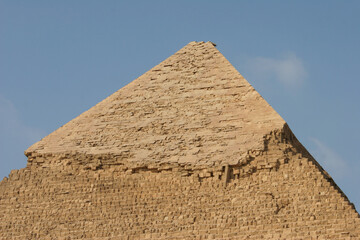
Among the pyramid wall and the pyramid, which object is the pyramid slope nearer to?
the pyramid

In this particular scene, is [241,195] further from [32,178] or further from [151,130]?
[32,178]

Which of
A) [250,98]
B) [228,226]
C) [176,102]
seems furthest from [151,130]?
[228,226]

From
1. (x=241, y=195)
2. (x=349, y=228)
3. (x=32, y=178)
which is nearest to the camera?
(x=349, y=228)

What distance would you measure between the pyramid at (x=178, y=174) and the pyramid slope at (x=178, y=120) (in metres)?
0.02

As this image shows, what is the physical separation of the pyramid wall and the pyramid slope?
30 cm

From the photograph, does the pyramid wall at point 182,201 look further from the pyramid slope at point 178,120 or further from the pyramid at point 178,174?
the pyramid slope at point 178,120

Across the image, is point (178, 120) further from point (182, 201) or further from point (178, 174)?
point (182, 201)

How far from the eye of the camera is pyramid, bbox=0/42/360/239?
14.4m

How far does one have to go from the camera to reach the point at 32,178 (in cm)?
1612

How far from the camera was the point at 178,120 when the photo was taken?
16.6 meters

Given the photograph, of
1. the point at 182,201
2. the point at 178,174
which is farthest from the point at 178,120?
the point at 182,201

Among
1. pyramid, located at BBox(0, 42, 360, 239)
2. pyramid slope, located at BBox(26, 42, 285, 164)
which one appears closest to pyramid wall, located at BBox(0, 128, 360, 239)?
pyramid, located at BBox(0, 42, 360, 239)

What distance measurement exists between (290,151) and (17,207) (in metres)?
5.07

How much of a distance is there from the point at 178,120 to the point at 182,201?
2065 mm
